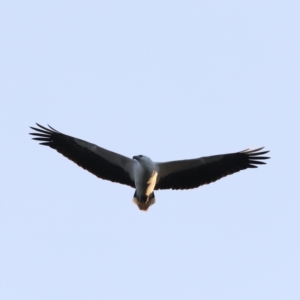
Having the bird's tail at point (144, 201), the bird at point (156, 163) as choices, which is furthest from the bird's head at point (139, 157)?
the bird's tail at point (144, 201)

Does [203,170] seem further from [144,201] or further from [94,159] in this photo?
[94,159]

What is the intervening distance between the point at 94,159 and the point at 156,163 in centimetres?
132

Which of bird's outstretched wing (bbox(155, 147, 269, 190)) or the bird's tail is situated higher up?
bird's outstretched wing (bbox(155, 147, 269, 190))

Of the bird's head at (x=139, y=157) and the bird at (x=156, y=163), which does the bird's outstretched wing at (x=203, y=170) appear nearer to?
the bird at (x=156, y=163)

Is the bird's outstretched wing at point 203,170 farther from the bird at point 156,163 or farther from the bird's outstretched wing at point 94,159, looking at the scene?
the bird's outstretched wing at point 94,159

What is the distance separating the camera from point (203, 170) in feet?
30.1

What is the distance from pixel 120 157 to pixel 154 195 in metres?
1.05

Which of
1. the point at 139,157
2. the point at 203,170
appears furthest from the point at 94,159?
the point at 203,170

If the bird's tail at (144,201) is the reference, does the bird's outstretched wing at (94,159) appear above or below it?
above

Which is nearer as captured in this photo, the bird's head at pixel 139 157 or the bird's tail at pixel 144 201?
the bird's head at pixel 139 157

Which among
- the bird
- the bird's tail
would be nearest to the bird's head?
the bird

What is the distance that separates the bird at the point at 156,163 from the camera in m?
9.02

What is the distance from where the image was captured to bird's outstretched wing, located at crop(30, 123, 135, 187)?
29.9 feet

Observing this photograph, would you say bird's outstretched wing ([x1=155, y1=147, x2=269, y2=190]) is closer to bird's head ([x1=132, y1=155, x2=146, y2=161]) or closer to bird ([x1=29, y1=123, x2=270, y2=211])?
bird ([x1=29, y1=123, x2=270, y2=211])
